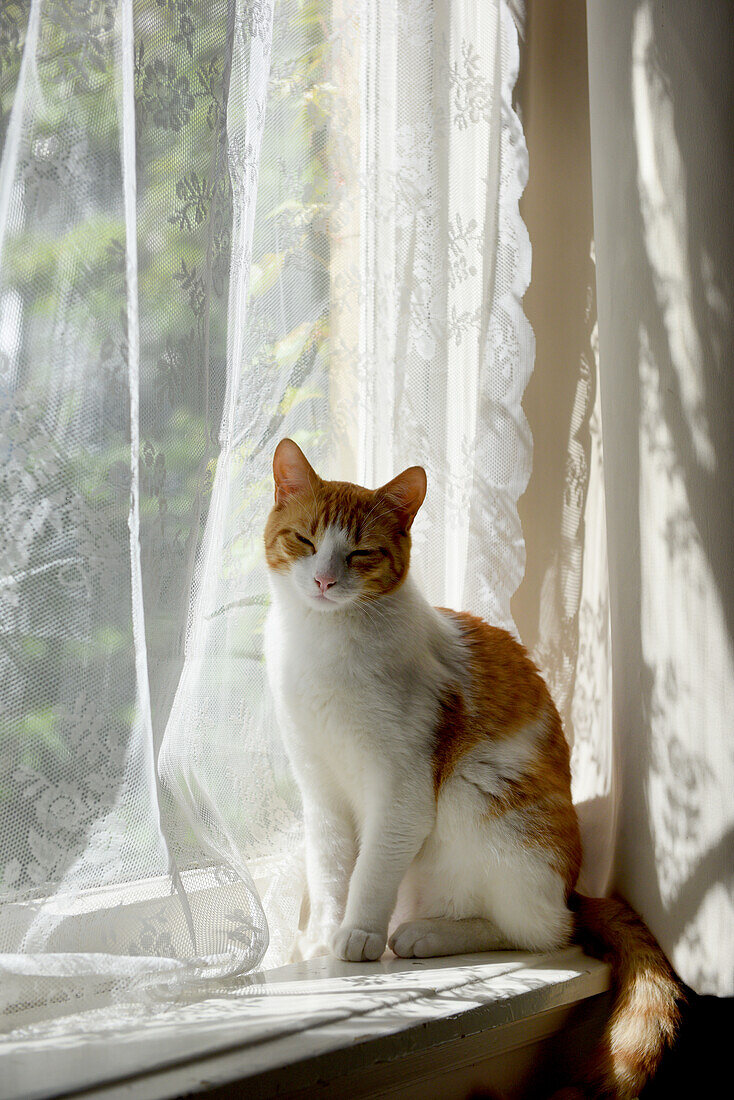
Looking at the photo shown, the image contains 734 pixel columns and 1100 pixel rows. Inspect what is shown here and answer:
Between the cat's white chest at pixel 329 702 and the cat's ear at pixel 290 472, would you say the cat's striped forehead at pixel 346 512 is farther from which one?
the cat's white chest at pixel 329 702

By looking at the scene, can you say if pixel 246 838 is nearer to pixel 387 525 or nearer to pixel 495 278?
pixel 387 525

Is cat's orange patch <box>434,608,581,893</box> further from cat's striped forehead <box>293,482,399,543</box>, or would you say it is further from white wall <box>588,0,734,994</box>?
cat's striped forehead <box>293,482,399,543</box>

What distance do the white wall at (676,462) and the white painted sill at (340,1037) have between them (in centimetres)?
19

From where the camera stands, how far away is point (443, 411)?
135 centimetres

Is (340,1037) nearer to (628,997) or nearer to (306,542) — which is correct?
(628,997)

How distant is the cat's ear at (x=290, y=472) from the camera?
3.68 ft

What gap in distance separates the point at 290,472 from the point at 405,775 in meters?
0.44

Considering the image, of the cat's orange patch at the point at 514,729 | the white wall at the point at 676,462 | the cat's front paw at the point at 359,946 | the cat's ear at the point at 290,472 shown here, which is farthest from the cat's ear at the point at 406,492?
the cat's front paw at the point at 359,946

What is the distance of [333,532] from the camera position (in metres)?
1.14

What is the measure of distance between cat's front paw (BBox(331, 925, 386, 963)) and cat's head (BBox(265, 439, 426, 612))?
420mm

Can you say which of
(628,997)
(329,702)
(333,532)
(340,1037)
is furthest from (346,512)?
(628,997)

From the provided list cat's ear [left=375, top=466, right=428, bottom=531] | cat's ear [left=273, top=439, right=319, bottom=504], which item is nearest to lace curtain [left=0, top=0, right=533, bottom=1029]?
cat's ear [left=273, top=439, right=319, bottom=504]

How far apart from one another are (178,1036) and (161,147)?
0.94 meters

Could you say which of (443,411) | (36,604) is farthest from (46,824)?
(443,411)
